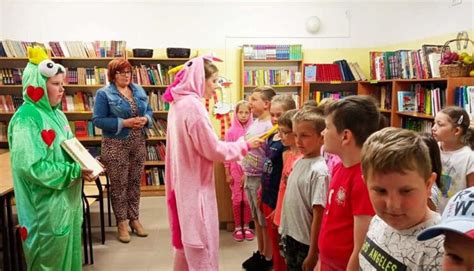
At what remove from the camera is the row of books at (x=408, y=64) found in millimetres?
4172

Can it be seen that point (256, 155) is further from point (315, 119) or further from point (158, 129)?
point (158, 129)

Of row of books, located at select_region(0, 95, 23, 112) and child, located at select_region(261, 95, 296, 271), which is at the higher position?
row of books, located at select_region(0, 95, 23, 112)

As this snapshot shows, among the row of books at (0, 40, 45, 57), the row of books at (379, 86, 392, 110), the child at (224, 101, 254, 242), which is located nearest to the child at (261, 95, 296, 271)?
the child at (224, 101, 254, 242)

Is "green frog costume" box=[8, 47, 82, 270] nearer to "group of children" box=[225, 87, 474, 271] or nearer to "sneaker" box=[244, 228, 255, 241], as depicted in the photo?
"group of children" box=[225, 87, 474, 271]

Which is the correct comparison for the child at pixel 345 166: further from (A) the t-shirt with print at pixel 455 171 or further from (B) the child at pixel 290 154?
(A) the t-shirt with print at pixel 455 171

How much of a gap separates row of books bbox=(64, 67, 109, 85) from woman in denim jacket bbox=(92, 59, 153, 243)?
79.2 inches

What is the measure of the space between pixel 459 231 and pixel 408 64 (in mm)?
4352

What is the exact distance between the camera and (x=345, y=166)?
4.64 ft

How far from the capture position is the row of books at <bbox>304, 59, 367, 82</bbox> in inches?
233

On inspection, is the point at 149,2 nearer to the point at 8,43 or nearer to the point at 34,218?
the point at 8,43

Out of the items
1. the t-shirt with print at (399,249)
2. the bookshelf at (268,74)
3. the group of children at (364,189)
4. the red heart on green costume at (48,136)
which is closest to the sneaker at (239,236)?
the group of children at (364,189)

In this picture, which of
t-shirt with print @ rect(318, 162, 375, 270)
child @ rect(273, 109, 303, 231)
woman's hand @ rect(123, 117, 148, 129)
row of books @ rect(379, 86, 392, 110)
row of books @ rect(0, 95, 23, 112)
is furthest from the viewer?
row of books @ rect(0, 95, 23, 112)

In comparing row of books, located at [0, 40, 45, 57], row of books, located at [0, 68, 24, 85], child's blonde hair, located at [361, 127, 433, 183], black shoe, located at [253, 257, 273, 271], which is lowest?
black shoe, located at [253, 257, 273, 271]

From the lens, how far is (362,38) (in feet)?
20.5
